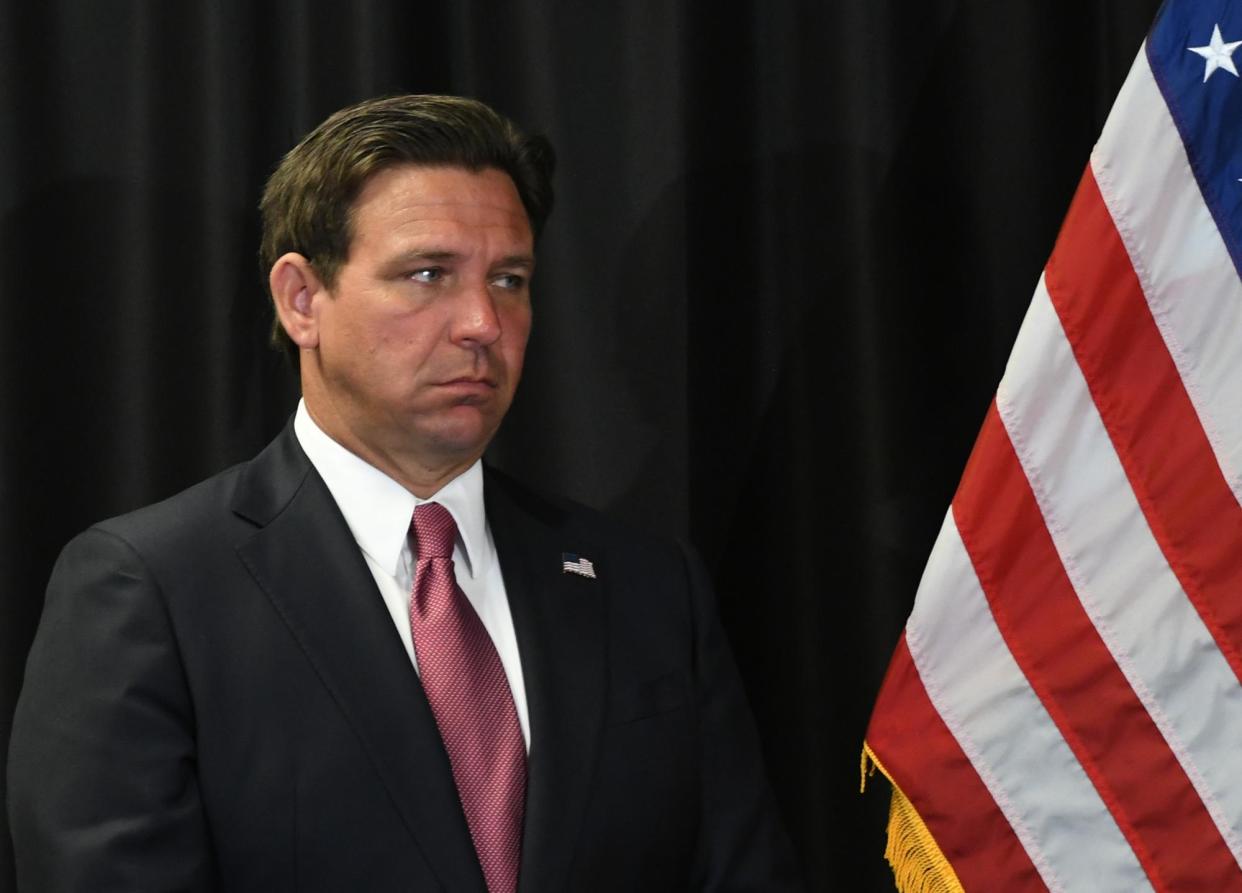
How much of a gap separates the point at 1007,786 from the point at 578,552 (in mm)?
613

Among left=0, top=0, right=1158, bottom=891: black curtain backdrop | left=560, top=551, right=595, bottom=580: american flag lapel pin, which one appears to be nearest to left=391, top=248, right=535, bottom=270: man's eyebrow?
left=560, top=551, right=595, bottom=580: american flag lapel pin

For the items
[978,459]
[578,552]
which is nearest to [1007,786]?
[978,459]

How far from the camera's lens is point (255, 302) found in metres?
2.40

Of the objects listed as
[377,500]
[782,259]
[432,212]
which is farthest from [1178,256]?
[377,500]

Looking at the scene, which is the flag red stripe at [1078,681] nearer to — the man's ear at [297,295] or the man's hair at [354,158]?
the man's hair at [354,158]

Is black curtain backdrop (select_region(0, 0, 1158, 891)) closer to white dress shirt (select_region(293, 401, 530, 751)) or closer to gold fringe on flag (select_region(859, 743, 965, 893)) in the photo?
gold fringe on flag (select_region(859, 743, 965, 893))

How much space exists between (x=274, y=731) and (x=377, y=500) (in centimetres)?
30

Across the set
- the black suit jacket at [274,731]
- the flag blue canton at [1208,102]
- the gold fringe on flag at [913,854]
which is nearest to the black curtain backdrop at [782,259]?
the gold fringe on flag at [913,854]

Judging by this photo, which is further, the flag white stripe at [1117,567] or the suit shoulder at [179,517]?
the flag white stripe at [1117,567]

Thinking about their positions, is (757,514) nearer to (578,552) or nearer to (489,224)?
(578,552)

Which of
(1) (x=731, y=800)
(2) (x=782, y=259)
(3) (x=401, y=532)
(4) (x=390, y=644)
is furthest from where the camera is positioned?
(2) (x=782, y=259)

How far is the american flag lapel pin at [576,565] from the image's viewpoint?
6.41ft

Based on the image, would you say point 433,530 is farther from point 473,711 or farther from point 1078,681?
point 1078,681

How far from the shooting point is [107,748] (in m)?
1.57
